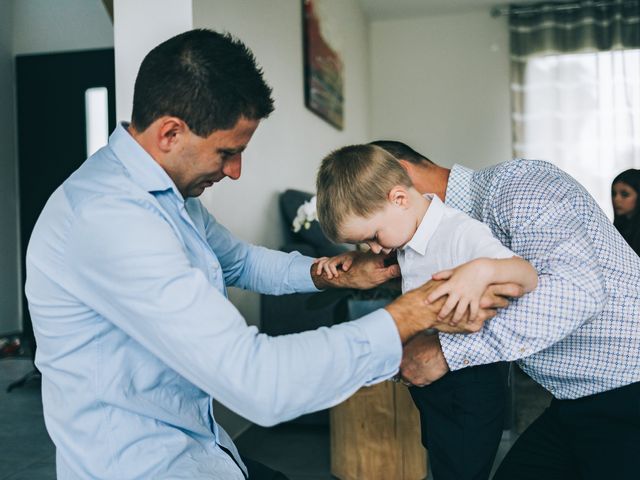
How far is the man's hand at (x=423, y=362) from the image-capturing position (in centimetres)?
121

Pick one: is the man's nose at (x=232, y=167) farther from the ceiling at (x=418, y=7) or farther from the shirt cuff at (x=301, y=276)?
the ceiling at (x=418, y=7)

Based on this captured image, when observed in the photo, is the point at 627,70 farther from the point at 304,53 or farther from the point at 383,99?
the point at 304,53

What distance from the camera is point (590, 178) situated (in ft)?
18.7

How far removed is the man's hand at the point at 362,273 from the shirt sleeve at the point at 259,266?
0.03 m

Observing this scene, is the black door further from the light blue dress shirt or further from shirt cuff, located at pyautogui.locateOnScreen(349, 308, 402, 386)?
shirt cuff, located at pyautogui.locateOnScreen(349, 308, 402, 386)

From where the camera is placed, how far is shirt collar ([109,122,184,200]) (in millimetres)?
1033

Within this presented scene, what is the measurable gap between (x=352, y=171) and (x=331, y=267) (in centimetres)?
29

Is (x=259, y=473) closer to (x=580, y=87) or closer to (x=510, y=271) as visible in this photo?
(x=510, y=271)

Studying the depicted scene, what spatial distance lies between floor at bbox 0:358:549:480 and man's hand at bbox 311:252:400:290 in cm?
117

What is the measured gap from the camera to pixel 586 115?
227 inches

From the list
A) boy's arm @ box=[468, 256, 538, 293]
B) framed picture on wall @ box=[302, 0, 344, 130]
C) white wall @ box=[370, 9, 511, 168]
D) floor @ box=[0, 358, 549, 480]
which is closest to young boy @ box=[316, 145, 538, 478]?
boy's arm @ box=[468, 256, 538, 293]

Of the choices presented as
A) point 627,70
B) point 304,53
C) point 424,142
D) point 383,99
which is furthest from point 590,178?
point 304,53

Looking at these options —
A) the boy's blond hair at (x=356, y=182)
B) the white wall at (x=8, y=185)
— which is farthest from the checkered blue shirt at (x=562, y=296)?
the white wall at (x=8, y=185)

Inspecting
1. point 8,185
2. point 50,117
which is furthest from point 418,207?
point 8,185
